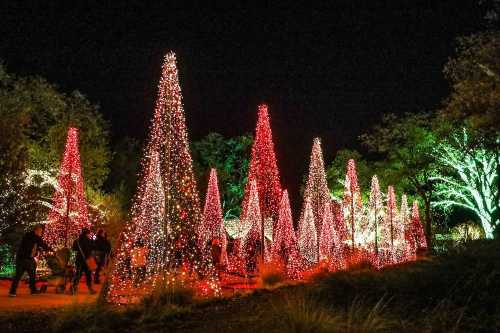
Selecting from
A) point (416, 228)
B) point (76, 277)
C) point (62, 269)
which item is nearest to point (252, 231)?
point (62, 269)

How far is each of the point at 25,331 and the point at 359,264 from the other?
13529mm

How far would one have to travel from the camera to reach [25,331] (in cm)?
788

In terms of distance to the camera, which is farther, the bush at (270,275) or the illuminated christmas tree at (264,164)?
the illuminated christmas tree at (264,164)

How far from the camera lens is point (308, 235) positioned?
24172mm

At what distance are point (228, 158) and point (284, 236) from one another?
103 feet

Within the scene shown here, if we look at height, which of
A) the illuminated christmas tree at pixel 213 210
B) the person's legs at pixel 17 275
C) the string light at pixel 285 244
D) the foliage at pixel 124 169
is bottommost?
the person's legs at pixel 17 275

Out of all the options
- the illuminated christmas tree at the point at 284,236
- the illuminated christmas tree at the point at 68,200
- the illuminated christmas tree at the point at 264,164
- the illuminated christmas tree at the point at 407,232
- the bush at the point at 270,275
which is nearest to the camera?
the bush at the point at 270,275

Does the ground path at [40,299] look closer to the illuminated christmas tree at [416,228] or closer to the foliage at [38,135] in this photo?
the foliage at [38,135]

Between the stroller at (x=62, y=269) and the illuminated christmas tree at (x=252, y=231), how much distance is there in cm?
639

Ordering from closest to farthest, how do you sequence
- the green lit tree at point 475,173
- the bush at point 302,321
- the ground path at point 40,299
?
the bush at point 302,321
the ground path at point 40,299
the green lit tree at point 475,173

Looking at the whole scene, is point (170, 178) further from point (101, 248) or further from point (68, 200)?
point (68, 200)

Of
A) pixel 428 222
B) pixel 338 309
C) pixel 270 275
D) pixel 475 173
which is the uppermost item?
pixel 475 173

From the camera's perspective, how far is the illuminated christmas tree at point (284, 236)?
20236mm

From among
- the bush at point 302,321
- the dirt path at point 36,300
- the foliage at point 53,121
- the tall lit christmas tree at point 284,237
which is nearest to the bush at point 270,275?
the tall lit christmas tree at point 284,237
